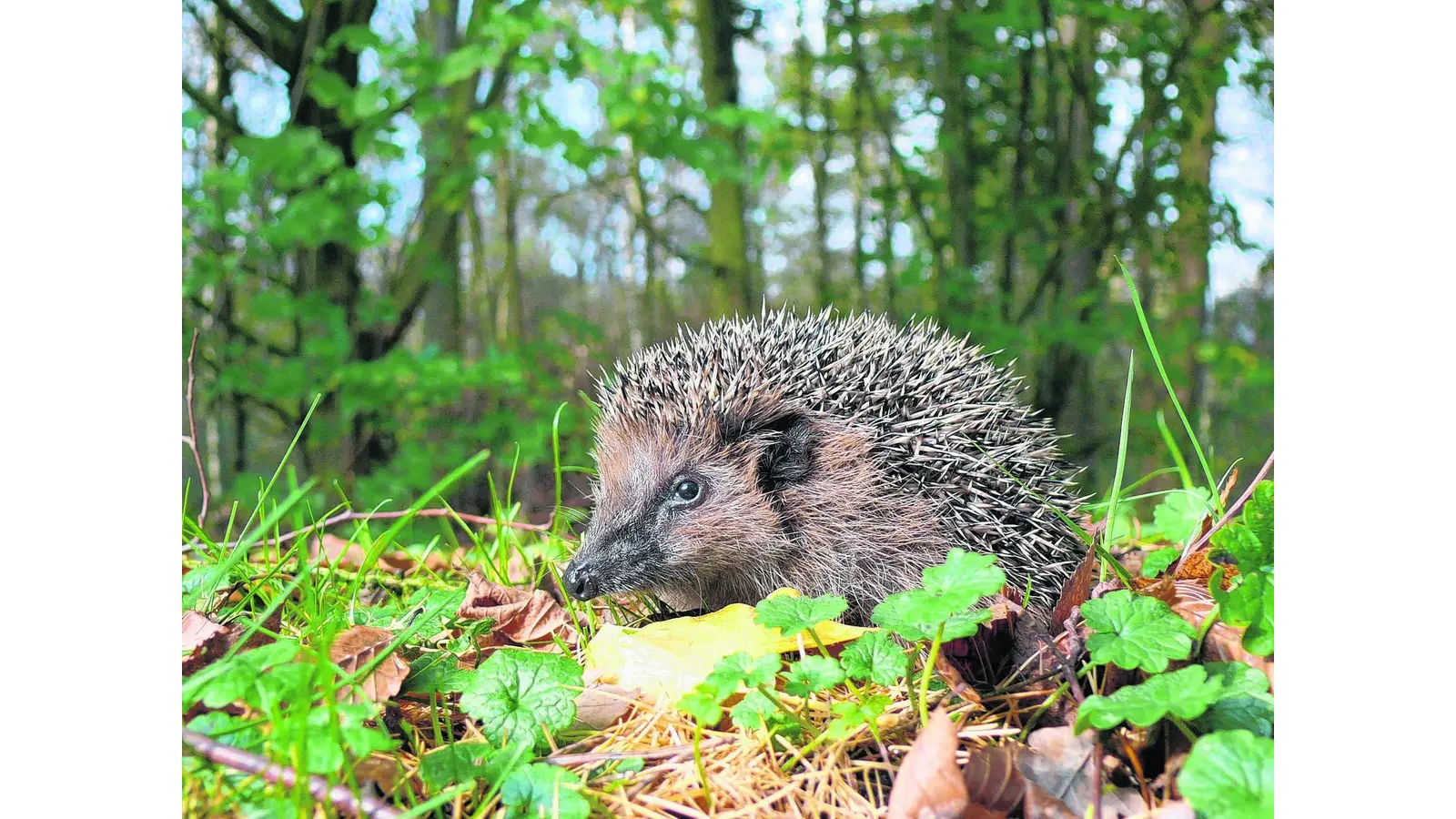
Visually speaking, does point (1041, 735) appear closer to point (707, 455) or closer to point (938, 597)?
point (938, 597)

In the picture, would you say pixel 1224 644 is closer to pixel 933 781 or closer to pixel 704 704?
pixel 933 781

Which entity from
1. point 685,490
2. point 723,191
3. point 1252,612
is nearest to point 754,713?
point 1252,612

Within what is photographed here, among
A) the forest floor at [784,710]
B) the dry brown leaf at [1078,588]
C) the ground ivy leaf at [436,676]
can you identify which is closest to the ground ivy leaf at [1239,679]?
the forest floor at [784,710]

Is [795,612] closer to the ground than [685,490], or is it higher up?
closer to the ground

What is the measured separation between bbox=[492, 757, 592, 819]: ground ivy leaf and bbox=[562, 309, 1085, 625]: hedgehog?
1048 millimetres

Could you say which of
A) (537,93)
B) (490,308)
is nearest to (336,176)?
(537,93)

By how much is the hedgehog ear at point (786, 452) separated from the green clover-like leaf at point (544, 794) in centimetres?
149

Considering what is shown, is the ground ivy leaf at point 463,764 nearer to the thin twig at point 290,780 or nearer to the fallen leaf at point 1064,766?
the thin twig at point 290,780

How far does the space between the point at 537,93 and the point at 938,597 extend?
663 cm

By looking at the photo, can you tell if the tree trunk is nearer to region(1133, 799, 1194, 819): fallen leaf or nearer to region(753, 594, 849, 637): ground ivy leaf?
region(753, 594, 849, 637): ground ivy leaf

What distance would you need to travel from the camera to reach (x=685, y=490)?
9.73ft

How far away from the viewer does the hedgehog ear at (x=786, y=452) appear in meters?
2.94

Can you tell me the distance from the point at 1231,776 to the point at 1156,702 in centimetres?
19

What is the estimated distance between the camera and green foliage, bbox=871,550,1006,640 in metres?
1.66
